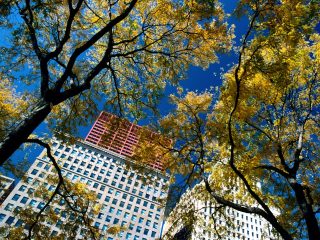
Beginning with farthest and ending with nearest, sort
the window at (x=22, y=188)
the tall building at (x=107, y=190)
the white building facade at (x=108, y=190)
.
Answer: the white building facade at (x=108, y=190) → the tall building at (x=107, y=190) → the window at (x=22, y=188)

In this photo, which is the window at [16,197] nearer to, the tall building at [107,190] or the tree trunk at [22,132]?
the tall building at [107,190]

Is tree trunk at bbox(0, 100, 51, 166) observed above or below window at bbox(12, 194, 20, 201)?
below

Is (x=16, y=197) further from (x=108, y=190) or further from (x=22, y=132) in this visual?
(x=22, y=132)

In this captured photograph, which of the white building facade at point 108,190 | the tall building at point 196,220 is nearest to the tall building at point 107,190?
the white building facade at point 108,190

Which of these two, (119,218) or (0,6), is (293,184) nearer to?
(0,6)

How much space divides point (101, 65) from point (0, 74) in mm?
3740

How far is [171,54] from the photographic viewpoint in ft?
35.8

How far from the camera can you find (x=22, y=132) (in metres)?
6.16

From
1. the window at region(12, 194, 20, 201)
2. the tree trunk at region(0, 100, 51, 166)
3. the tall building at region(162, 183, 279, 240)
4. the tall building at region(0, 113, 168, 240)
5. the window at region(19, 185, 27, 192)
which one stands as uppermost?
the tall building at region(0, 113, 168, 240)

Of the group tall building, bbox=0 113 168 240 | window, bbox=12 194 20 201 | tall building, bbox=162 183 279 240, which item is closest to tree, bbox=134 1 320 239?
tall building, bbox=162 183 279 240

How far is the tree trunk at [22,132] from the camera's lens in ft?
19.1

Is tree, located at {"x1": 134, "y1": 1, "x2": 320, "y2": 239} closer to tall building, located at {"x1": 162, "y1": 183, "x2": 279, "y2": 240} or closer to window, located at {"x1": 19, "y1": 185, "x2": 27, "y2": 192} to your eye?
tall building, located at {"x1": 162, "y1": 183, "x2": 279, "y2": 240}

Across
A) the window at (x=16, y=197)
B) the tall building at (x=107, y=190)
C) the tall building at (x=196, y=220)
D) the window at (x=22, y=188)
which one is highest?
the tall building at (x=107, y=190)

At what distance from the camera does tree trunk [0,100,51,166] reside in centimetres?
583
